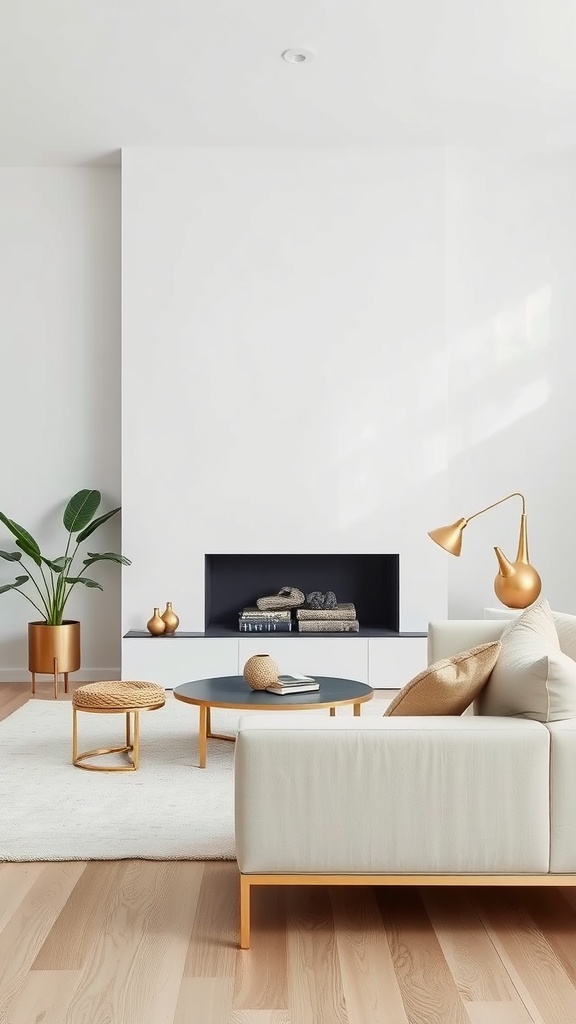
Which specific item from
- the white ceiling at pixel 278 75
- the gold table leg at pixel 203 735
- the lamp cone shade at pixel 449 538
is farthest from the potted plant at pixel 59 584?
the lamp cone shade at pixel 449 538

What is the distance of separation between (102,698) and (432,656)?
1.37 meters

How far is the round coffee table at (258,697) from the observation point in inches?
151

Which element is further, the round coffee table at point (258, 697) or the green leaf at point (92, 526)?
the green leaf at point (92, 526)

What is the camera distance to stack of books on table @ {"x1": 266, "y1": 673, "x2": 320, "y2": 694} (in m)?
4.06

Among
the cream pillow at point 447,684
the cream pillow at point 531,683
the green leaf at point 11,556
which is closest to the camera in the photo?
the cream pillow at point 531,683

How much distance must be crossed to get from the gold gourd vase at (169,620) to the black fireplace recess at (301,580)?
1.56ft

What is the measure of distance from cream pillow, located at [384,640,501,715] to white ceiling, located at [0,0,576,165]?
3.06 m

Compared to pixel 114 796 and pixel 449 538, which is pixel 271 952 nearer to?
pixel 114 796

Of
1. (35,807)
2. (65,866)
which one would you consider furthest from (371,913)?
(35,807)

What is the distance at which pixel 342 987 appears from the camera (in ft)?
7.24

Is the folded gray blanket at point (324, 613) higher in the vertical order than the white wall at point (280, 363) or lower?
lower

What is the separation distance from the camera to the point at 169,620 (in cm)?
Result: 590

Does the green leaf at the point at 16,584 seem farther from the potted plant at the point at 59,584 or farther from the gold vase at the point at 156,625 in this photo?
the gold vase at the point at 156,625

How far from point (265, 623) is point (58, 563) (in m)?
1.34
